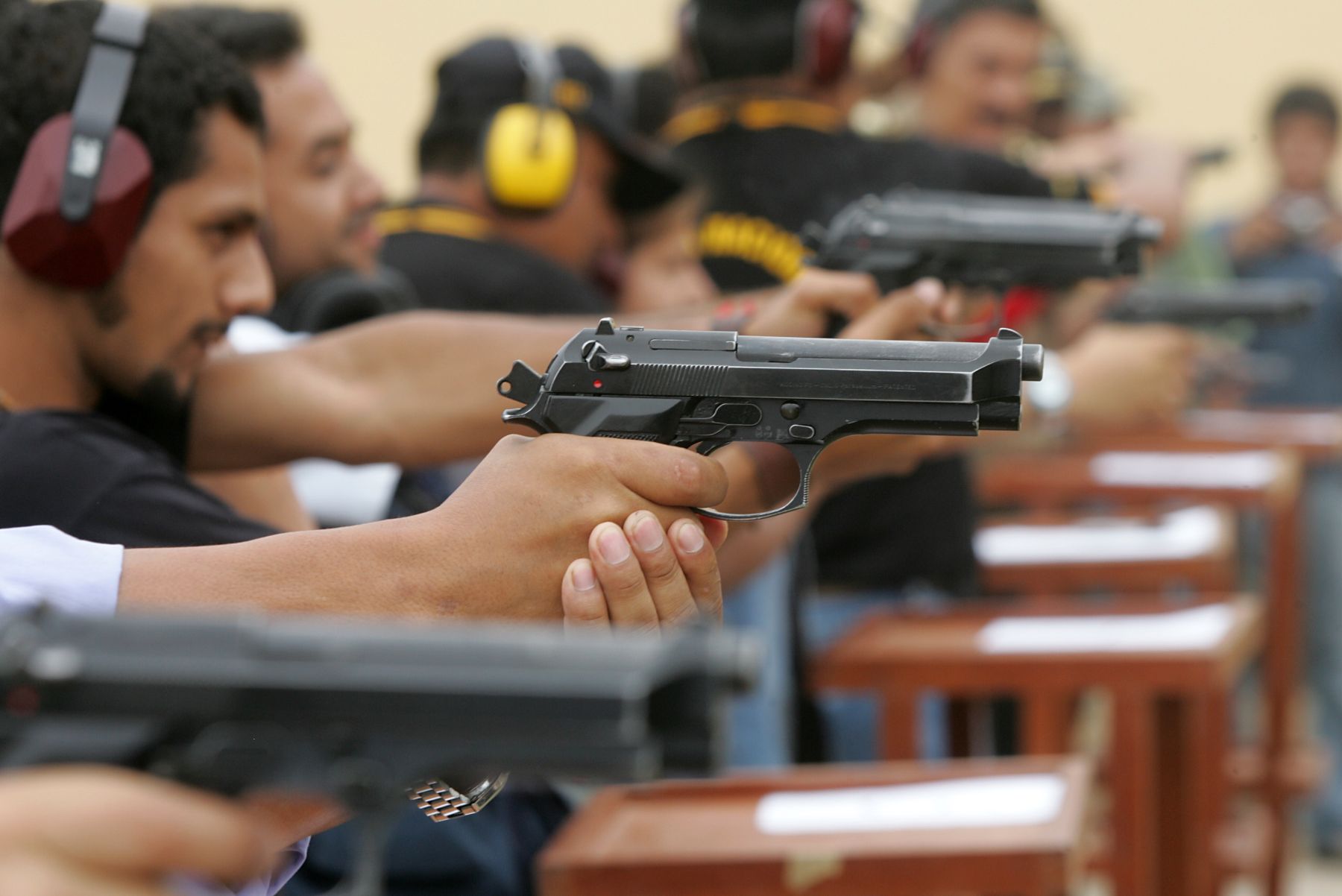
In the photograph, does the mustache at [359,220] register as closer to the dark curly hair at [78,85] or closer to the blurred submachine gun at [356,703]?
the dark curly hair at [78,85]

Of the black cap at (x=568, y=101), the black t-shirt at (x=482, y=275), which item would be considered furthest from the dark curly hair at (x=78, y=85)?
the black cap at (x=568, y=101)

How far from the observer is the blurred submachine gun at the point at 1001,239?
244 centimetres

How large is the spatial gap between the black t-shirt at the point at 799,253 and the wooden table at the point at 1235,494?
843mm

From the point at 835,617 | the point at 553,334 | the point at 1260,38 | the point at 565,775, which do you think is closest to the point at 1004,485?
the point at 835,617

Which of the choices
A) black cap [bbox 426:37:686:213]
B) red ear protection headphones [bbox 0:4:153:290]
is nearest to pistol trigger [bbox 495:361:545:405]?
red ear protection headphones [bbox 0:4:153:290]

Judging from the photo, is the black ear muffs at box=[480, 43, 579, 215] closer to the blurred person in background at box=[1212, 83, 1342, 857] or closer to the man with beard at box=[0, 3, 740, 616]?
the man with beard at box=[0, 3, 740, 616]

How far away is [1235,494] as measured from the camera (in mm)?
4074

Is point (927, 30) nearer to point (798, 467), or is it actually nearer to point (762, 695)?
point (762, 695)

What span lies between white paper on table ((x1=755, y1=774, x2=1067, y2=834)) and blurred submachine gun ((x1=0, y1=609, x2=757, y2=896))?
1.18 meters

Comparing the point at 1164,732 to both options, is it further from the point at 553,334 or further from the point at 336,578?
the point at 336,578

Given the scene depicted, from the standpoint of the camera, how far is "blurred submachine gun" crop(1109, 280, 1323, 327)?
504 centimetres

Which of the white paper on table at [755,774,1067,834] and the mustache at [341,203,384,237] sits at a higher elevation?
the mustache at [341,203,384,237]

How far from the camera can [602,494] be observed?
4.14 ft

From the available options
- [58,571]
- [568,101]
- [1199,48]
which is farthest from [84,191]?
[1199,48]
